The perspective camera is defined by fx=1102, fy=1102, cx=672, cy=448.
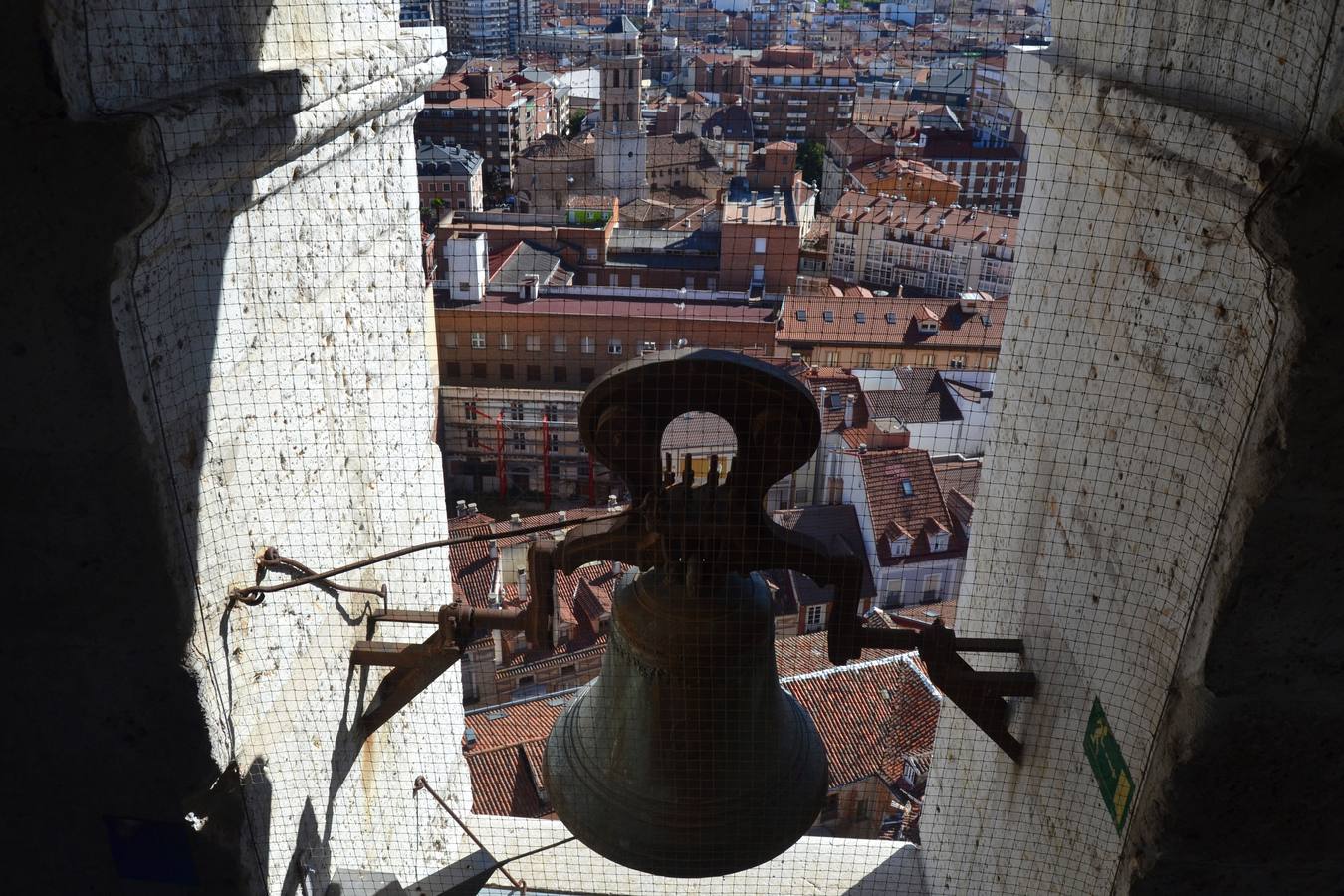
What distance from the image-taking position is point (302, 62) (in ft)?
3.81

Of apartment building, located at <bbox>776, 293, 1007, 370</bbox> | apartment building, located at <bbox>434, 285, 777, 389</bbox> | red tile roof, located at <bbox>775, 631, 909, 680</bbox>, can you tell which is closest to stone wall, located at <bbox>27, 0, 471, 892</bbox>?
red tile roof, located at <bbox>775, 631, 909, 680</bbox>

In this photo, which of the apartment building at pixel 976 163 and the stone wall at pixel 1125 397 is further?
the apartment building at pixel 976 163

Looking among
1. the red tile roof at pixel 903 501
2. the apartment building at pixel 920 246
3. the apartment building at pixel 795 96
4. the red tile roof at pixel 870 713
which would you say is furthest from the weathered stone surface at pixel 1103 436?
the apartment building at pixel 795 96

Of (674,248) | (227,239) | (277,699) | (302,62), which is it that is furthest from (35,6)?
(674,248)

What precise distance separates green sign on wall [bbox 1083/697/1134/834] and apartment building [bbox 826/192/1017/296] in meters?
9.07

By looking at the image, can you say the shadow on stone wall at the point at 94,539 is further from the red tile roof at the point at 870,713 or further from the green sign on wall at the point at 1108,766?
the red tile roof at the point at 870,713

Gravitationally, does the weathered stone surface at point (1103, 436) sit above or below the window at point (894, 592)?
above

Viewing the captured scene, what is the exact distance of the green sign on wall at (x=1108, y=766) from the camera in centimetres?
105

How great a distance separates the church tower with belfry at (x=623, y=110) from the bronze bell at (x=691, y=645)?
11923mm

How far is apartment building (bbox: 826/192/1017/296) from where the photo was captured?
401 inches

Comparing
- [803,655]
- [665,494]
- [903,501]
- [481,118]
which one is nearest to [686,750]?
[665,494]

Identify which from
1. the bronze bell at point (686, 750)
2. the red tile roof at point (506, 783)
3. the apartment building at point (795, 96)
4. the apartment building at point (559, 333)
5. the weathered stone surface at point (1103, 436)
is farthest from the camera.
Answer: the apartment building at point (795, 96)

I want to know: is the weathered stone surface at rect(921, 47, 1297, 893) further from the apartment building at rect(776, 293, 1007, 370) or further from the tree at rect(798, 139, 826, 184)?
the tree at rect(798, 139, 826, 184)

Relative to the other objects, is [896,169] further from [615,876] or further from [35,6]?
[35,6]
